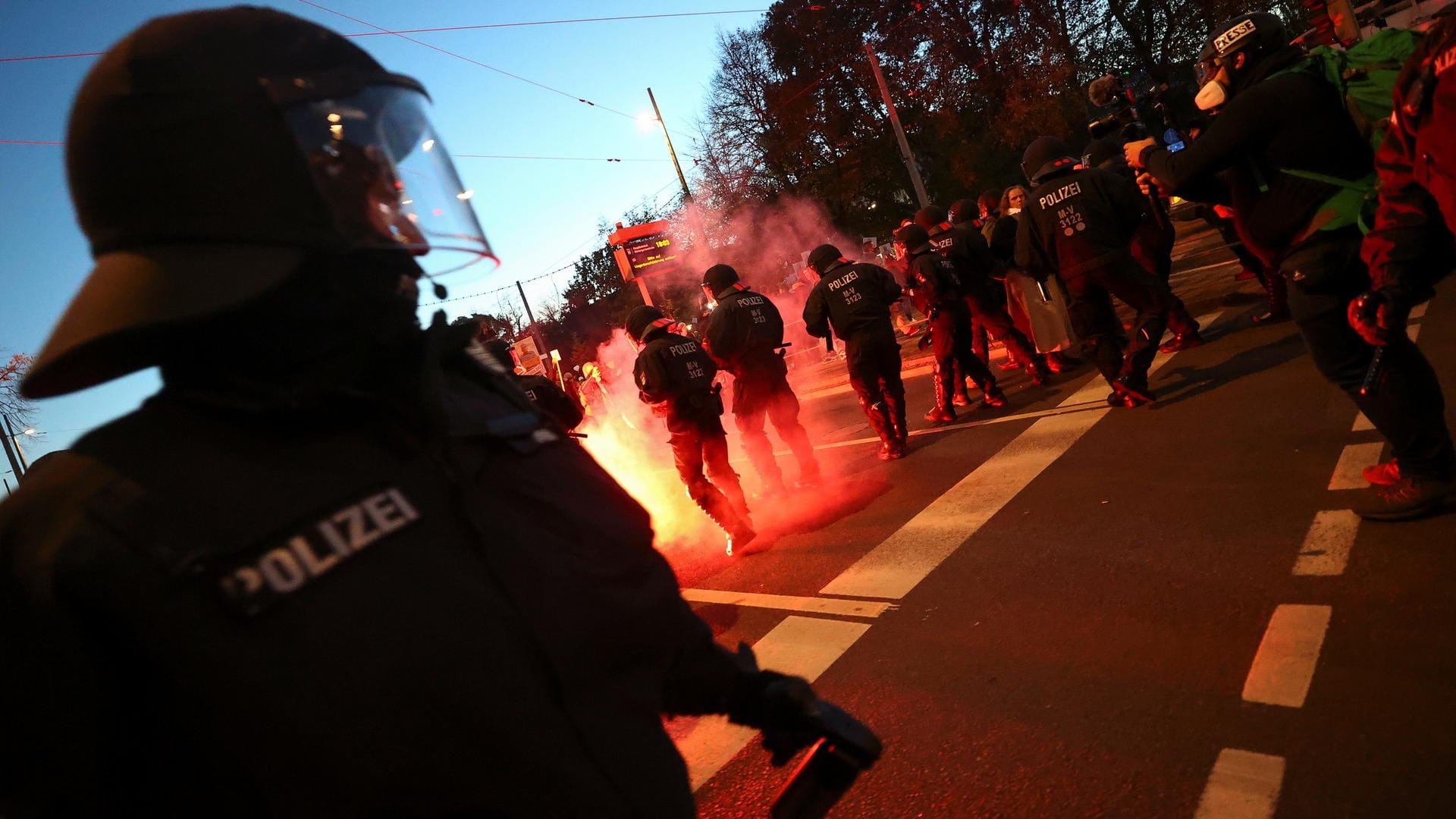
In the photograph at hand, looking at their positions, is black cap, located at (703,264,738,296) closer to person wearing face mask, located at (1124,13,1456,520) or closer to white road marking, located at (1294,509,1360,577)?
person wearing face mask, located at (1124,13,1456,520)

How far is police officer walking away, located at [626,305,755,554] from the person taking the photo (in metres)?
6.09

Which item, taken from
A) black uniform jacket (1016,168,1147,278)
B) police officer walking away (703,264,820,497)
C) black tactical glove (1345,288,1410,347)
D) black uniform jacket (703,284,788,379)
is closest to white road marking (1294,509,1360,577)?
black tactical glove (1345,288,1410,347)

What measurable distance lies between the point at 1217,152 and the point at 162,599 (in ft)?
13.1

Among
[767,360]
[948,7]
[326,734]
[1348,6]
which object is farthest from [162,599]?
[948,7]

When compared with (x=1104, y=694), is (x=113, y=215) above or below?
above

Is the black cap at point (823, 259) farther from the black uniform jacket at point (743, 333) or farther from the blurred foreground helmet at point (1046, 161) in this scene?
the blurred foreground helmet at point (1046, 161)

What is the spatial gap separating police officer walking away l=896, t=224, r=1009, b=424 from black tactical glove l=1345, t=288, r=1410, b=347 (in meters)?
4.50

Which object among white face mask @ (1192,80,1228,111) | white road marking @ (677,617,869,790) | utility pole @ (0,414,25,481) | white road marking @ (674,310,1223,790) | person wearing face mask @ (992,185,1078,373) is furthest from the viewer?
utility pole @ (0,414,25,481)

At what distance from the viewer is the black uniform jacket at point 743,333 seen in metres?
6.75

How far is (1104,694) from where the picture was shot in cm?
289

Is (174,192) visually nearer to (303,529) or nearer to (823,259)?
(303,529)

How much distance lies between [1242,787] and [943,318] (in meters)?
5.58

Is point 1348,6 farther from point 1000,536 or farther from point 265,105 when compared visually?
point 265,105

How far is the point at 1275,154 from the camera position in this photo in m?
3.35
